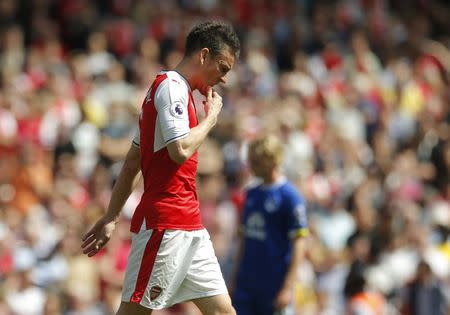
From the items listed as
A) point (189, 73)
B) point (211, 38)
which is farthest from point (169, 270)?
point (211, 38)

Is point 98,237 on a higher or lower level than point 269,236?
higher

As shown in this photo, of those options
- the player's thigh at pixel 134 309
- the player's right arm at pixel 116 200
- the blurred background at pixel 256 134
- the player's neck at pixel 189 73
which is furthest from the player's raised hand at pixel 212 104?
the blurred background at pixel 256 134

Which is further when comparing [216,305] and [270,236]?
[270,236]

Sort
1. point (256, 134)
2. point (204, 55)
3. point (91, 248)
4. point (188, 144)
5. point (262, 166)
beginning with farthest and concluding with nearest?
point (256, 134) < point (262, 166) < point (91, 248) < point (204, 55) < point (188, 144)

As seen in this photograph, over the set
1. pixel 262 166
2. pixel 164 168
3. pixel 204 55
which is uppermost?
pixel 204 55

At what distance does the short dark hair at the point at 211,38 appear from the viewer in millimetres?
6520

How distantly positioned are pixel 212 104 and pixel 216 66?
243 millimetres

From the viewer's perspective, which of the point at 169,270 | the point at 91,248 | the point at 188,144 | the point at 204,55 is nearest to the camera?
the point at 188,144

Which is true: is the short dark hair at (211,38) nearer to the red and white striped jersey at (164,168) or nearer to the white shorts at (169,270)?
the red and white striped jersey at (164,168)

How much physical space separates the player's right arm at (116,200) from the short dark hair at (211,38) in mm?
734

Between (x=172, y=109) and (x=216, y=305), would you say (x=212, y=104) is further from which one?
(x=216, y=305)

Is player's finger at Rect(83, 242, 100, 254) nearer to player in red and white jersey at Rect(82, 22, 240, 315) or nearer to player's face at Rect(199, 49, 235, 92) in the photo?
player in red and white jersey at Rect(82, 22, 240, 315)

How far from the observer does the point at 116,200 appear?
6.78 meters

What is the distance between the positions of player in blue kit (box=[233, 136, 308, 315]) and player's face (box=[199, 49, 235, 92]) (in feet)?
8.48
